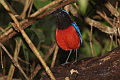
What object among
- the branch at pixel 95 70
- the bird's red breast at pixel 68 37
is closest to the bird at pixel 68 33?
the bird's red breast at pixel 68 37

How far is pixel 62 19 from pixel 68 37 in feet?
0.89

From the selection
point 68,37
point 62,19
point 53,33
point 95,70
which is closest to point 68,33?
point 68,37

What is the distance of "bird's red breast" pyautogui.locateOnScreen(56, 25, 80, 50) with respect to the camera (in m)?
3.71

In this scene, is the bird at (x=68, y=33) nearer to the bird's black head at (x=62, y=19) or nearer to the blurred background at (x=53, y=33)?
the bird's black head at (x=62, y=19)

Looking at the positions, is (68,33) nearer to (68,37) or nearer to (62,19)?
(68,37)

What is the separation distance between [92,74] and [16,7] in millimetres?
3223

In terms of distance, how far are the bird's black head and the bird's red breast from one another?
50 mm

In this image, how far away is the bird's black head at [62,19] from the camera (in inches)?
139

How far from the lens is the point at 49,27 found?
5.86m

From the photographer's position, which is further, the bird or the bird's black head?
the bird

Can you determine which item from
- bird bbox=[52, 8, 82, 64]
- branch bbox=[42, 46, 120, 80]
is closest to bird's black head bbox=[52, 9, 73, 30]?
bird bbox=[52, 8, 82, 64]

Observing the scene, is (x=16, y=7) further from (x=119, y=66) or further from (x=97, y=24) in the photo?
(x=119, y=66)

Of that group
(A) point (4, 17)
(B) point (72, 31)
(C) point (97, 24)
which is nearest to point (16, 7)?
(A) point (4, 17)

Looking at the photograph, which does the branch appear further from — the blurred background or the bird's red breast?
the blurred background
